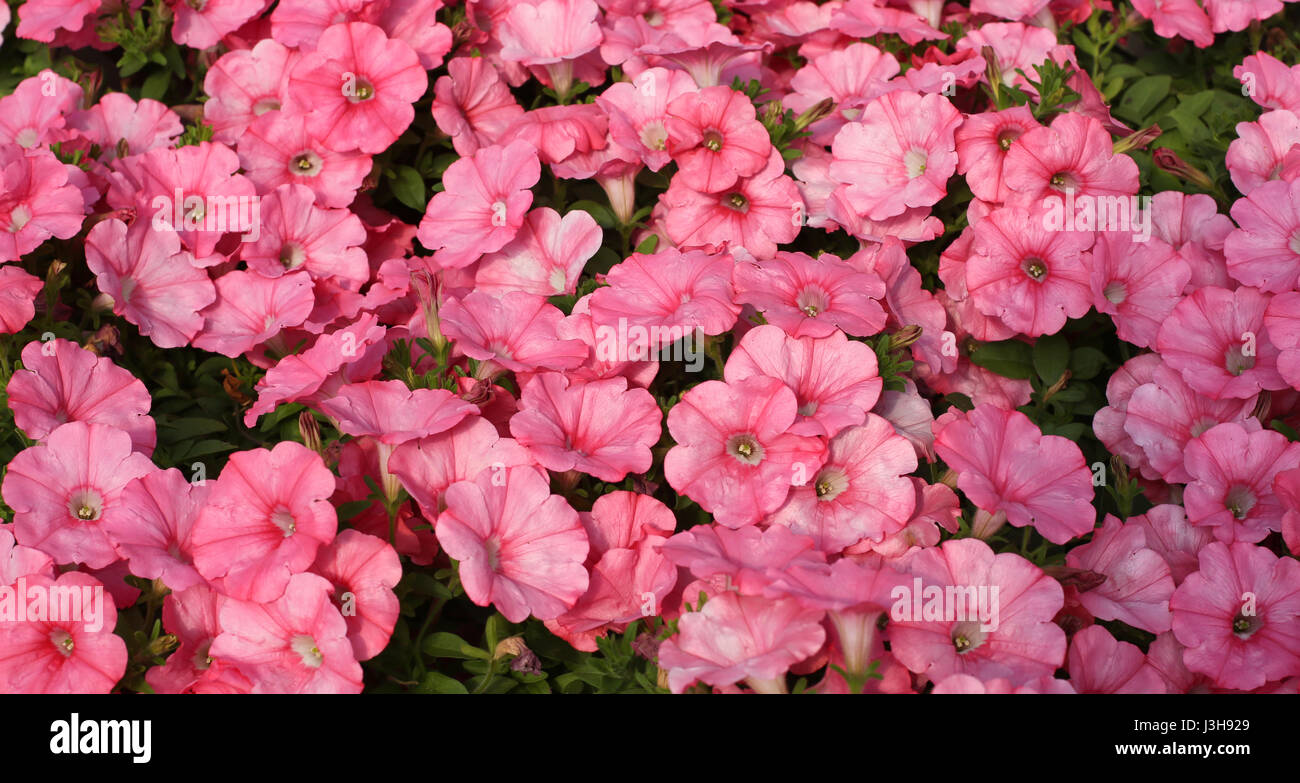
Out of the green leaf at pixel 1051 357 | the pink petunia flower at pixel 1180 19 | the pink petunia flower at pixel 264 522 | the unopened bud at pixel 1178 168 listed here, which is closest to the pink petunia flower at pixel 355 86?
the pink petunia flower at pixel 264 522

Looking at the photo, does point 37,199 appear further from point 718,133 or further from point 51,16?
point 718,133

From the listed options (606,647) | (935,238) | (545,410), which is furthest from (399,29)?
(606,647)

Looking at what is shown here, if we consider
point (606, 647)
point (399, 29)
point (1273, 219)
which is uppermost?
point (399, 29)

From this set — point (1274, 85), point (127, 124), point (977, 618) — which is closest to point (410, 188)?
point (127, 124)

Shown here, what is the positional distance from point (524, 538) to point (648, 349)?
17.2 inches

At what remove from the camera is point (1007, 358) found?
248 cm

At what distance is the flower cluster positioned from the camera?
1.88 m

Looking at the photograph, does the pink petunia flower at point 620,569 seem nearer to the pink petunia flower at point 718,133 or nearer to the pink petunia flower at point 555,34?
the pink petunia flower at point 718,133
